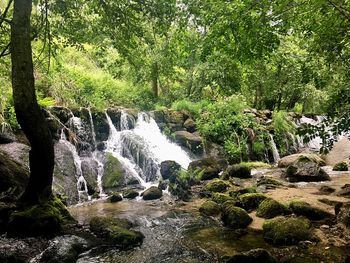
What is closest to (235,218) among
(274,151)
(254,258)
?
(254,258)

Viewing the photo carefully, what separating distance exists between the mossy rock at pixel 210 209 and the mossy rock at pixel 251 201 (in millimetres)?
659

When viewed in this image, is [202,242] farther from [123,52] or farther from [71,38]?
[71,38]

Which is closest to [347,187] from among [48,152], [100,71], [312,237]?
[312,237]

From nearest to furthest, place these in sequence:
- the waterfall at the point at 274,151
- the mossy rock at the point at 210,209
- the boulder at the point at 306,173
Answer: the mossy rock at the point at 210,209 < the boulder at the point at 306,173 < the waterfall at the point at 274,151

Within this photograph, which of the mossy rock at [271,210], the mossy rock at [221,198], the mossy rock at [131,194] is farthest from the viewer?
the mossy rock at [131,194]

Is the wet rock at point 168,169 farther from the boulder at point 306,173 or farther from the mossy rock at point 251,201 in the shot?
the mossy rock at point 251,201

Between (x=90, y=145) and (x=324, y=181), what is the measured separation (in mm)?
9435

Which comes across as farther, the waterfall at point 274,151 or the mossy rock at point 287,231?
the waterfall at point 274,151

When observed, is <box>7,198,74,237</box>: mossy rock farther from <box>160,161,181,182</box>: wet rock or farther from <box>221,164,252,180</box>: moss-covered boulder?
<box>221,164,252,180</box>: moss-covered boulder

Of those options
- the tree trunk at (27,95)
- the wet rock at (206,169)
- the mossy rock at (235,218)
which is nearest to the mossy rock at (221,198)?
the mossy rock at (235,218)

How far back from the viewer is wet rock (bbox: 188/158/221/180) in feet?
47.4

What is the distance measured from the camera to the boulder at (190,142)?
60.4 feet

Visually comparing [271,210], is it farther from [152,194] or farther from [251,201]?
[152,194]

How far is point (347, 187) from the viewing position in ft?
35.3
